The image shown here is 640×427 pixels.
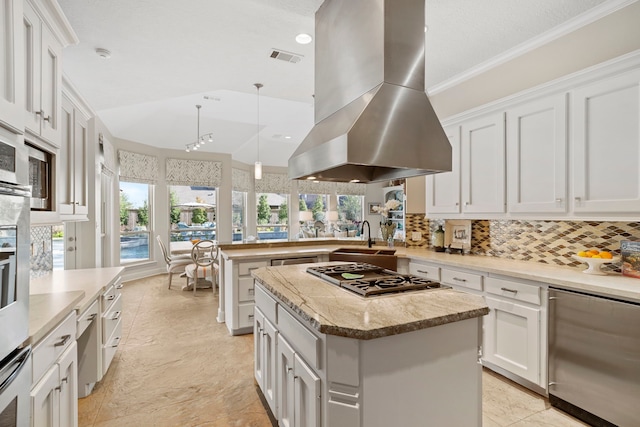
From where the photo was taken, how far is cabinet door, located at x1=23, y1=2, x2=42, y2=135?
164 cm

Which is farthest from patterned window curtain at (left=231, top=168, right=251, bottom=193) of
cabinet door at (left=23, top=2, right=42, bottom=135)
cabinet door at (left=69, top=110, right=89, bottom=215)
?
cabinet door at (left=23, top=2, right=42, bottom=135)

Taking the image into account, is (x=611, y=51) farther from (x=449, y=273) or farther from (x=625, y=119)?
(x=449, y=273)

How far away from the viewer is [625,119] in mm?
2133

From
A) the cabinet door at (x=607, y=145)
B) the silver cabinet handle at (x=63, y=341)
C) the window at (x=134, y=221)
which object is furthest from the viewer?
the window at (x=134, y=221)

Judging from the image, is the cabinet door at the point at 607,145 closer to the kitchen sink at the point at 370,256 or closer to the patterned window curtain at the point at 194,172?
the kitchen sink at the point at 370,256

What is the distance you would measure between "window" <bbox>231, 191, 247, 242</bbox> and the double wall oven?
714cm

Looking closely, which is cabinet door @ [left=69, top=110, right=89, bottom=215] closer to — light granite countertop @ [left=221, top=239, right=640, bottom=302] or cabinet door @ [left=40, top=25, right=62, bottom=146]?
cabinet door @ [left=40, top=25, right=62, bottom=146]

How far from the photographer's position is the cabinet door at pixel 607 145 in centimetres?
210

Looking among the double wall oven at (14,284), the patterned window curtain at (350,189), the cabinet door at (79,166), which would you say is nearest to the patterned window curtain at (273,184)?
the patterned window curtain at (350,189)

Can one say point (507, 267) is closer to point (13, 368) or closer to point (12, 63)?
point (13, 368)

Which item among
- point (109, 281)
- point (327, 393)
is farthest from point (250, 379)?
point (327, 393)

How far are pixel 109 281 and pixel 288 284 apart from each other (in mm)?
1609

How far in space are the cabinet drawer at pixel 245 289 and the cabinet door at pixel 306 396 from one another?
6.87 ft

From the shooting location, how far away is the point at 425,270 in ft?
10.8
